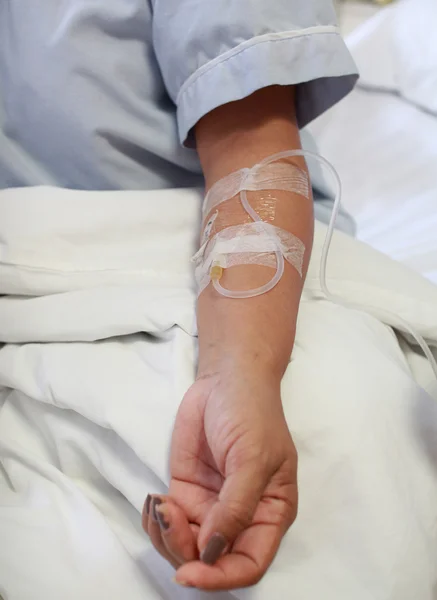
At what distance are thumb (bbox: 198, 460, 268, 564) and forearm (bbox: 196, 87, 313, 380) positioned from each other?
0.11 metres

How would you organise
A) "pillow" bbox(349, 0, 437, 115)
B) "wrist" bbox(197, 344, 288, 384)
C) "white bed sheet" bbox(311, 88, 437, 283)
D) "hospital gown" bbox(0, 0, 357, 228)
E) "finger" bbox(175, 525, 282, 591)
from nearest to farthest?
"finger" bbox(175, 525, 282, 591)
"wrist" bbox(197, 344, 288, 384)
"hospital gown" bbox(0, 0, 357, 228)
"white bed sheet" bbox(311, 88, 437, 283)
"pillow" bbox(349, 0, 437, 115)

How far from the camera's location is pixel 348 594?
0.47 m

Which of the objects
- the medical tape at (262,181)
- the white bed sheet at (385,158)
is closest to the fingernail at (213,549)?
the medical tape at (262,181)

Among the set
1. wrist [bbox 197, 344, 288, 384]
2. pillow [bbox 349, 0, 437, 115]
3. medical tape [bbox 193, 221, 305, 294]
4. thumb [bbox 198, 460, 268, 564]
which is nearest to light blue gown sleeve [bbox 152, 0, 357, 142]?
medical tape [bbox 193, 221, 305, 294]

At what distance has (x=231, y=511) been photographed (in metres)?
0.43

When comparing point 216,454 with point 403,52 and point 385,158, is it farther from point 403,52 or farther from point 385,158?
point 403,52

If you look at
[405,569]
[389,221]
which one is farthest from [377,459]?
[389,221]

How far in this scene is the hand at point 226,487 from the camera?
430mm

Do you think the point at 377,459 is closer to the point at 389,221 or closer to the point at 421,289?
the point at 421,289

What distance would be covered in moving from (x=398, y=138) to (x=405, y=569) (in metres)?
0.88

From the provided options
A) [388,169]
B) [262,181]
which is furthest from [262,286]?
[388,169]

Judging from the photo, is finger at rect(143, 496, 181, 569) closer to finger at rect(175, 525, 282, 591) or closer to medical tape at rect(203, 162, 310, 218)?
finger at rect(175, 525, 282, 591)

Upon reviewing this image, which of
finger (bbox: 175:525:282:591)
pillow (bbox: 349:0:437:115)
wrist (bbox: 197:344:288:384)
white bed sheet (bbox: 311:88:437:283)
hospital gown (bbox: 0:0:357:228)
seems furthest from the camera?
pillow (bbox: 349:0:437:115)

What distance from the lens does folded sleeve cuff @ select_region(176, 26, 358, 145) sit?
Result: 621mm
